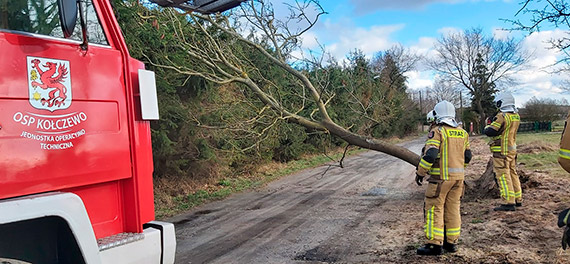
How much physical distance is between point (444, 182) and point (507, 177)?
8.51ft

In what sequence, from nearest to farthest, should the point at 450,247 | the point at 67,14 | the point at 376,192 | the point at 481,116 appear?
the point at 67,14 → the point at 450,247 → the point at 376,192 → the point at 481,116

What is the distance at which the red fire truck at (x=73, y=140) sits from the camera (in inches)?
79.2

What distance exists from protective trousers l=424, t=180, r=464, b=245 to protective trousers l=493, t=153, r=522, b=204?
7.16 ft

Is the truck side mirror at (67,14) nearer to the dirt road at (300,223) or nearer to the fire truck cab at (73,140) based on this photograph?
the fire truck cab at (73,140)

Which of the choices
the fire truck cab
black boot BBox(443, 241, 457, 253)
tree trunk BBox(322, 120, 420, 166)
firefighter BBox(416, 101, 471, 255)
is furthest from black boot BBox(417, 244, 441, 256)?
tree trunk BBox(322, 120, 420, 166)

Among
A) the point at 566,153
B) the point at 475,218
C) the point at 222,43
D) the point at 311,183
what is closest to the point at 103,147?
the point at 566,153

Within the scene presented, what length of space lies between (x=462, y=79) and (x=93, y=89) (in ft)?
139

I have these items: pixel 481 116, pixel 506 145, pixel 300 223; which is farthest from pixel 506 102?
pixel 481 116

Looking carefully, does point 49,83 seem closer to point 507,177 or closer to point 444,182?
point 444,182

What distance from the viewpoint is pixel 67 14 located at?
82.7 inches

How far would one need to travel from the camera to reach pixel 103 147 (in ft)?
7.92

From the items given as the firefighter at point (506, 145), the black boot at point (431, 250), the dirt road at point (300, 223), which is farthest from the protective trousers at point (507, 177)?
the black boot at point (431, 250)

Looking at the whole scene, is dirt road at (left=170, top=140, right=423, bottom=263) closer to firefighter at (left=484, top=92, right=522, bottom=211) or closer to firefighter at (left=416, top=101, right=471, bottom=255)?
firefighter at (left=416, top=101, right=471, bottom=255)

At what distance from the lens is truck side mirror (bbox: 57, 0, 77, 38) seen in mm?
2078
